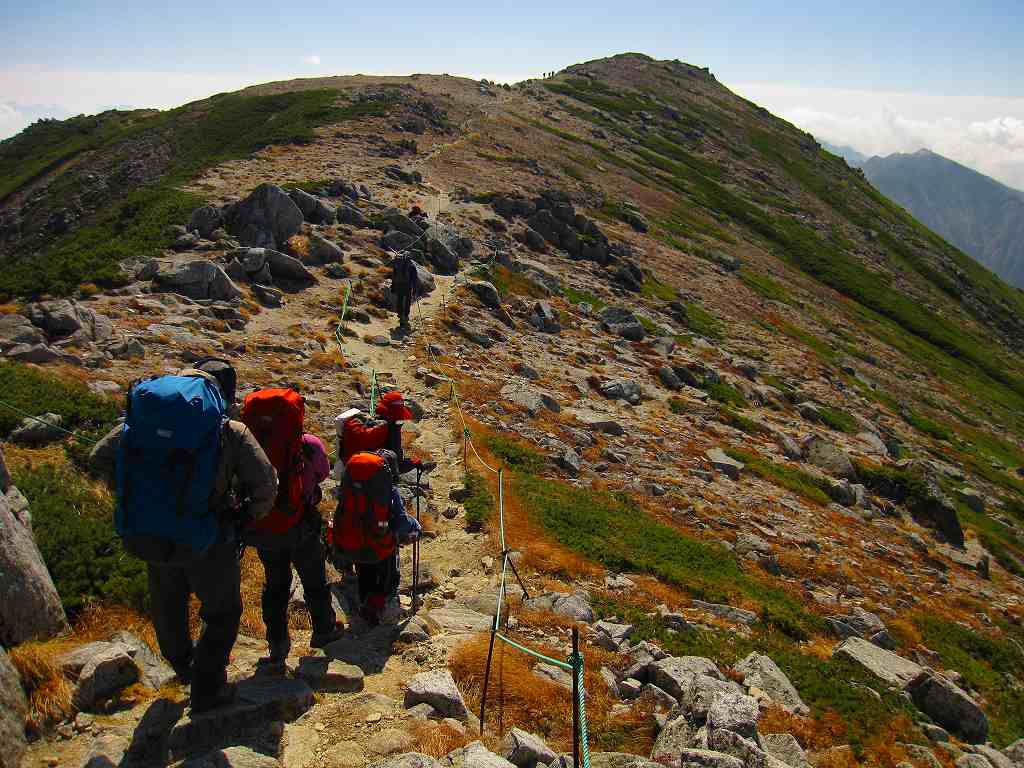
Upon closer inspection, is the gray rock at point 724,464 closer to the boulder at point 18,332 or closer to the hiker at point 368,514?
the hiker at point 368,514

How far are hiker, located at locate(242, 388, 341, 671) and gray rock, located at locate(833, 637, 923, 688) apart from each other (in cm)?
1104

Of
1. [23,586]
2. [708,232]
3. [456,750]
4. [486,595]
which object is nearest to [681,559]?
[486,595]

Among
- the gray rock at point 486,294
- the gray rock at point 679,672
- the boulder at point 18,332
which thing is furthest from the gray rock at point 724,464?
the boulder at point 18,332

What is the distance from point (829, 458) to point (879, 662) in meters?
19.5

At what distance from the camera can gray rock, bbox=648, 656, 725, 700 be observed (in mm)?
9188

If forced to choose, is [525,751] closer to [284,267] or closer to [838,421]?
[284,267]

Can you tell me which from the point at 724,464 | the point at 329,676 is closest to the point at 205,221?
the point at 724,464

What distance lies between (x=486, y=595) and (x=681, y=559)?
643 centimetres

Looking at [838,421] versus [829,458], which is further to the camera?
[838,421]

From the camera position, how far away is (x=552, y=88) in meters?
132

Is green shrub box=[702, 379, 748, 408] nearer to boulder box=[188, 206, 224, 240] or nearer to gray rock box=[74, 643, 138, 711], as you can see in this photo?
boulder box=[188, 206, 224, 240]

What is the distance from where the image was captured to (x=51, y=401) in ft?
40.0

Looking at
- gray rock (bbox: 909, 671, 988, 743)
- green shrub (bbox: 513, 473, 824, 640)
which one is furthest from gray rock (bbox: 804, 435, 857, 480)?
gray rock (bbox: 909, 671, 988, 743)

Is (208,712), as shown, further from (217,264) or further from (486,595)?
(217,264)
